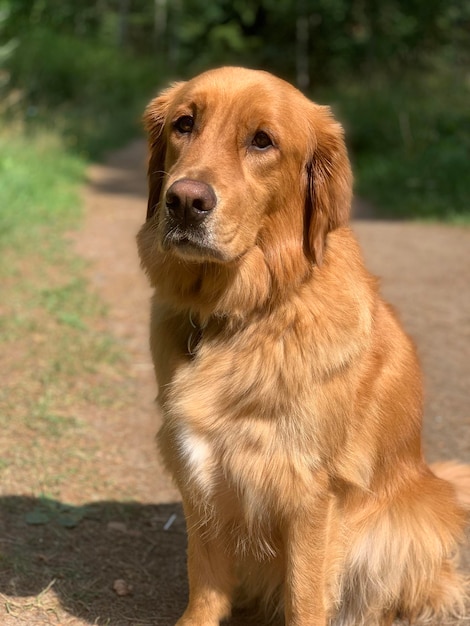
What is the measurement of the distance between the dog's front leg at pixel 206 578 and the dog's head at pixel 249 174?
0.97 meters

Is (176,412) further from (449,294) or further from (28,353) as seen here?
(449,294)

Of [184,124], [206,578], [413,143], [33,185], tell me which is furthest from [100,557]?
[413,143]

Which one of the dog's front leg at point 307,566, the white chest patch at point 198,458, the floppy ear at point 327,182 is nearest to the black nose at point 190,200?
the floppy ear at point 327,182

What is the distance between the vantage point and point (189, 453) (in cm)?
275

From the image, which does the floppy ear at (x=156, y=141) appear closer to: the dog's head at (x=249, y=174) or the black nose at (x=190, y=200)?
the dog's head at (x=249, y=174)

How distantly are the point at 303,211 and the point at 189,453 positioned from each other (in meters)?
0.91

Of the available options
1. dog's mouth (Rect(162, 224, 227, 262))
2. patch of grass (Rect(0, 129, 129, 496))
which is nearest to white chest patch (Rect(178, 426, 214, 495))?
dog's mouth (Rect(162, 224, 227, 262))

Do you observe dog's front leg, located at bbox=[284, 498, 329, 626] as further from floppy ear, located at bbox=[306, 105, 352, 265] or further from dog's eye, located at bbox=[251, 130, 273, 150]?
dog's eye, located at bbox=[251, 130, 273, 150]

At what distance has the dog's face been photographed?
263 centimetres

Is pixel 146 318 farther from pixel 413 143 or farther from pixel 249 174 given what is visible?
pixel 413 143

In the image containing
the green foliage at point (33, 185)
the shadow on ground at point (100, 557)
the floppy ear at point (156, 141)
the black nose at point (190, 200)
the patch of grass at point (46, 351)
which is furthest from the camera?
the green foliage at point (33, 185)

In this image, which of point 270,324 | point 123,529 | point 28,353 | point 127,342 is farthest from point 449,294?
point 270,324

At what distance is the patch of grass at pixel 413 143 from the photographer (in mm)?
11344

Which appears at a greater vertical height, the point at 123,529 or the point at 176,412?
the point at 176,412
